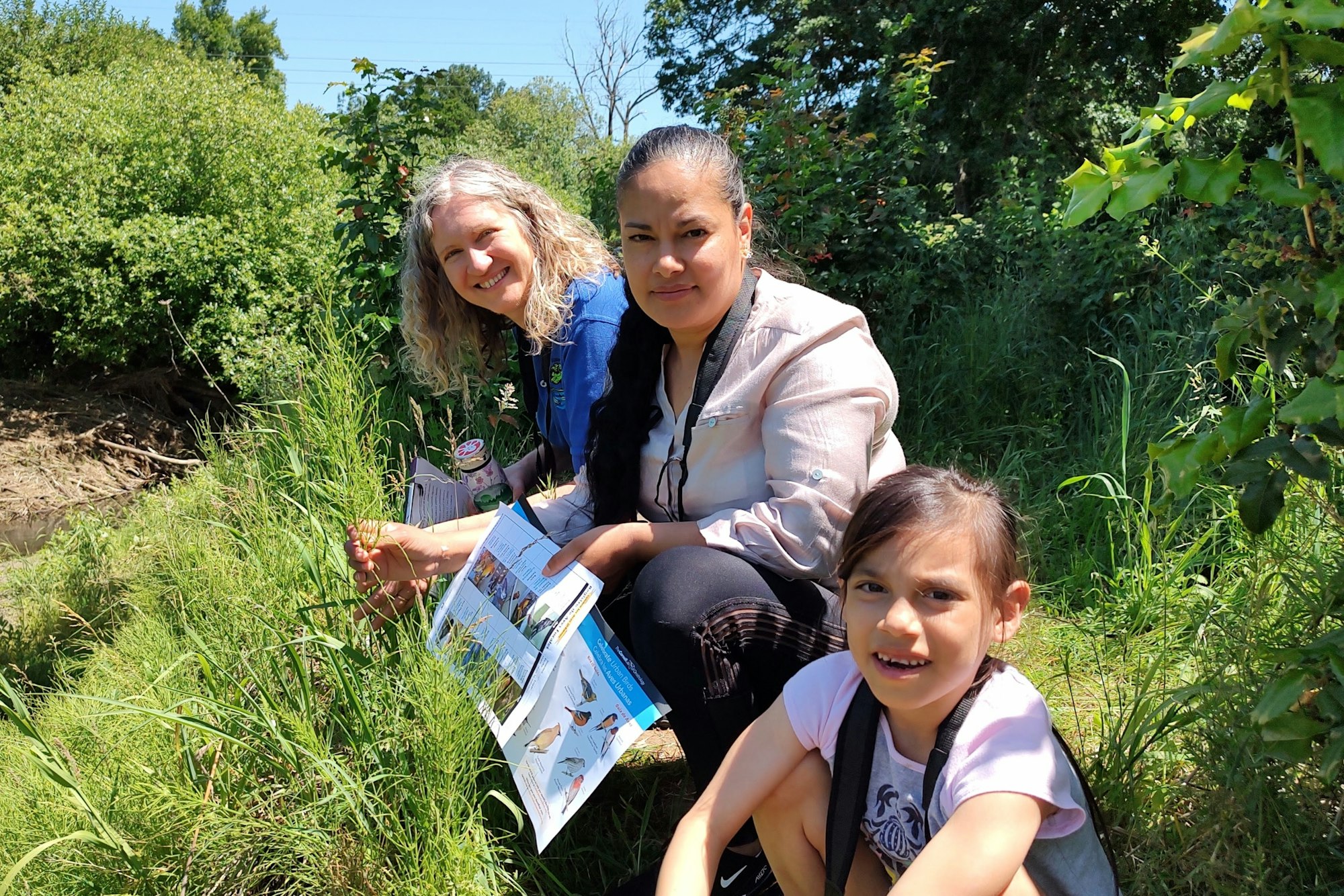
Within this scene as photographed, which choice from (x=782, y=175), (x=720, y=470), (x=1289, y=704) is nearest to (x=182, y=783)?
(x=720, y=470)

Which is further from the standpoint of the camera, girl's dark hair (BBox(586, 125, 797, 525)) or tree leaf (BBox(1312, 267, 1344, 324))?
Answer: girl's dark hair (BBox(586, 125, 797, 525))

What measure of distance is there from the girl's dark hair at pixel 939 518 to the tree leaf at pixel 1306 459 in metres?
0.42

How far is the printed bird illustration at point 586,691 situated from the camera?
2.01 meters

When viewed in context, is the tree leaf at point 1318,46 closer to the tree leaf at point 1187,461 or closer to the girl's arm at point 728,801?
the tree leaf at point 1187,461

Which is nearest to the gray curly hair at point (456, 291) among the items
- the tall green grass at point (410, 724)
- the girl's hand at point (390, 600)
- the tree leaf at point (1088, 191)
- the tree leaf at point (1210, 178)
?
the tall green grass at point (410, 724)

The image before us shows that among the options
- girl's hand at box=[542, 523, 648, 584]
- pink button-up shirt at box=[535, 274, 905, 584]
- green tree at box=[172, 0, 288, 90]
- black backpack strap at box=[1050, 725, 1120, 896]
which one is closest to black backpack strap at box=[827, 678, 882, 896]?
black backpack strap at box=[1050, 725, 1120, 896]

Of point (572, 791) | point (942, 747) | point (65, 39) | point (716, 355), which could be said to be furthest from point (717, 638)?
point (65, 39)

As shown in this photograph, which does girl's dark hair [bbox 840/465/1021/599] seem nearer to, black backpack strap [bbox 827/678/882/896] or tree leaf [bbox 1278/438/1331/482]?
black backpack strap [bbox 827/678/882/896]

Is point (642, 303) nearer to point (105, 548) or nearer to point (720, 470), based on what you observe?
point (720, 470)

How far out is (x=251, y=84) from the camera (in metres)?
10.5

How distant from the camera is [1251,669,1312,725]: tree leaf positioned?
158cm

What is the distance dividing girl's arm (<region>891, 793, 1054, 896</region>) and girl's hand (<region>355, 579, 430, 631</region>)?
4.16ft

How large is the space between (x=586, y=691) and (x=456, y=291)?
145cm

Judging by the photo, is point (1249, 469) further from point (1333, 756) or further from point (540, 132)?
point (540, 132)
